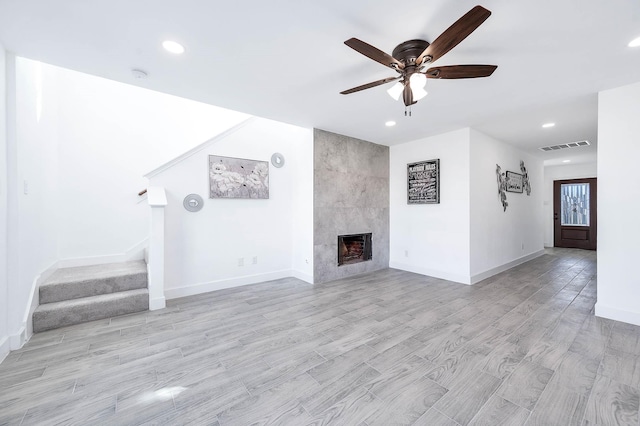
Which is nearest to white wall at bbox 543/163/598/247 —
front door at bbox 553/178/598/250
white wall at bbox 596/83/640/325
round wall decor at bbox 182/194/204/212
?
front door at bbox 553/178/598/250

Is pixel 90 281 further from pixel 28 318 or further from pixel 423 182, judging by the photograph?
pixel 423 182

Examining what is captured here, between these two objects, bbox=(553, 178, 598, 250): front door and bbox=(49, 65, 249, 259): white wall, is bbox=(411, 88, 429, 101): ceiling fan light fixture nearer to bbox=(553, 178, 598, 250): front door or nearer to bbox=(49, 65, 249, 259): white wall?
bbox=(49, 65, 249, 259): white wall

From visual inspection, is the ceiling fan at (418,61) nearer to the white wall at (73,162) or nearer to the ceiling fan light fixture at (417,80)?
the ceiling fan light fixture at (417,80)

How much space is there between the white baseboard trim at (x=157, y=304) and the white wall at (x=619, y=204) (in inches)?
201

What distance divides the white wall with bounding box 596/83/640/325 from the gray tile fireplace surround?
302cm

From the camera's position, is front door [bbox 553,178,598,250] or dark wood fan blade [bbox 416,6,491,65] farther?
front door [bbox 553,178,598,250]

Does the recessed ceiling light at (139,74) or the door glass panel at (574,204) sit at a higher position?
the recessed ceiling light at (139,74)

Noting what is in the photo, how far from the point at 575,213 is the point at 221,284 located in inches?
401

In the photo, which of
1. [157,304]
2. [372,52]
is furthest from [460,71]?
[157,304]

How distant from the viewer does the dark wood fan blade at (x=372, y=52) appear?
162 centimetres

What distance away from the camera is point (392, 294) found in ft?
11.9

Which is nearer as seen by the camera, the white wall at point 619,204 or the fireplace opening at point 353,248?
the white wall at point 619,204

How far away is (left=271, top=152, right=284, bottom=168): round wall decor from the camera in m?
4.36

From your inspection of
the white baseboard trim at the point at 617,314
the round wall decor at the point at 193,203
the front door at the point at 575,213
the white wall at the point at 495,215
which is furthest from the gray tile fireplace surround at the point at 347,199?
the front door at the point at 575,213
